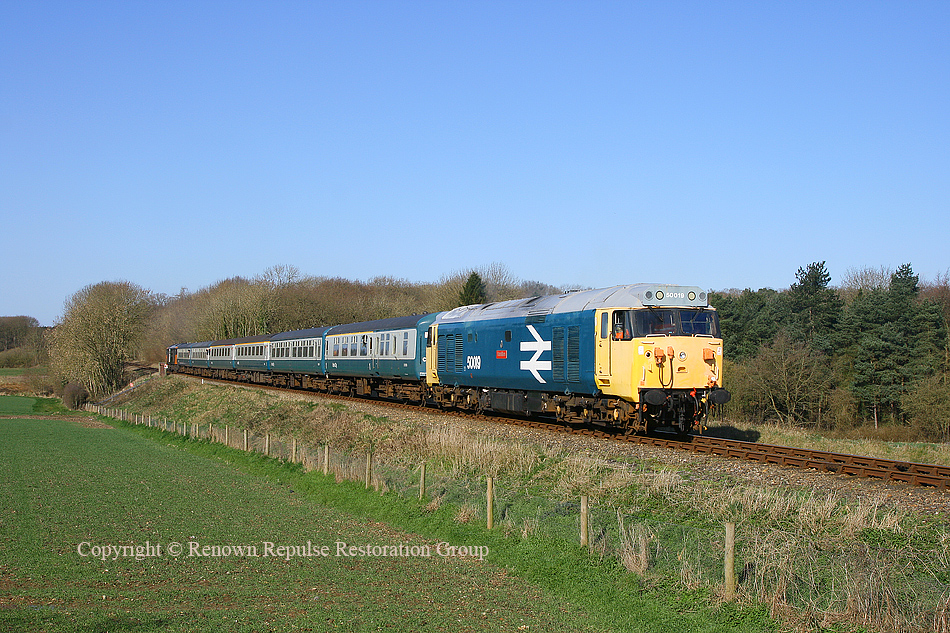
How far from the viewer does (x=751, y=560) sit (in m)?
9.12

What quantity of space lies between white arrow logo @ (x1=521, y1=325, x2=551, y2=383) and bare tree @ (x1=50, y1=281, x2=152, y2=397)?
56101 millimetres

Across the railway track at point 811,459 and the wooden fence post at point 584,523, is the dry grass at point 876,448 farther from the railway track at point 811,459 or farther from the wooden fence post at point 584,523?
the wooden fence post at point 584,523

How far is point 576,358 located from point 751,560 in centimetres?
1069

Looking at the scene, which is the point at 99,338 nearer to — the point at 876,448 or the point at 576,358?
the point at 576,358

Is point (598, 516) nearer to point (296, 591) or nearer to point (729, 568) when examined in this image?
point (729, 568)

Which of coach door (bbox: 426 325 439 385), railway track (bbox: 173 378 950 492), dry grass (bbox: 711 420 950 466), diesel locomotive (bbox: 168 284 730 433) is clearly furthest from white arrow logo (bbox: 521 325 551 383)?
coach door (bbox: 426 325 439 385)

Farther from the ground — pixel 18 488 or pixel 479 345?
pixel 479 345

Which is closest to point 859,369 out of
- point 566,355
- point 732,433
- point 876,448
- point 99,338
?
point 732,433

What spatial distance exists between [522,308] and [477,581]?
1372cm

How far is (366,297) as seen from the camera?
97.0 m

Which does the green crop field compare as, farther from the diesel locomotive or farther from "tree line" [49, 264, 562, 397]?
"tree line" [49, 264, 562, 397]

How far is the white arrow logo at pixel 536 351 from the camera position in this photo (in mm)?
21203

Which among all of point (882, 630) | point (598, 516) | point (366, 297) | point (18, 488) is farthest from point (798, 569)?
point (366, 297)

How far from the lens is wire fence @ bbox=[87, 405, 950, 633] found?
25.2 feet
